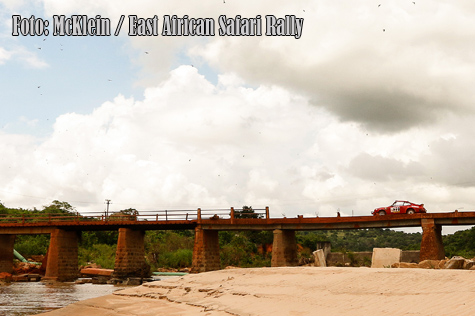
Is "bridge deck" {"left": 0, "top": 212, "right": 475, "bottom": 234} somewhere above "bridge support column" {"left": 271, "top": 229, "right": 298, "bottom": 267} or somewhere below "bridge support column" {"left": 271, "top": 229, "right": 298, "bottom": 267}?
above

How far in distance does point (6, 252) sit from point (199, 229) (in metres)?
20.6

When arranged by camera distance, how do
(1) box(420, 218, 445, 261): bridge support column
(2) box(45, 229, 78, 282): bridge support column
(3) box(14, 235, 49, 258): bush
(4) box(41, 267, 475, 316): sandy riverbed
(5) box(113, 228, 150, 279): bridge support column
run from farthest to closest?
(3) box(14, 235, 49, 258): bush
(2) box(45, 229, 78, 282): bridge support column
(5) box(113, 228, 150, 279): bridge support column
(1) box(420, 218, 445, 261): bridge support column
(4) box(41, 267, 475, 316): sandy riverbed

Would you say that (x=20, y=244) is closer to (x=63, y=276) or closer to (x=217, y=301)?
(x=63, y=276)

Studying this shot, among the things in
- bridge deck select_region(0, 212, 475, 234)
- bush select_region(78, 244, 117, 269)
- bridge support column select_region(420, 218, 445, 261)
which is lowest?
bush select_region(78, 244, 117, 269)

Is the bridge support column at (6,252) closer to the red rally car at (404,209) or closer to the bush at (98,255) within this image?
the bush at (98,255)

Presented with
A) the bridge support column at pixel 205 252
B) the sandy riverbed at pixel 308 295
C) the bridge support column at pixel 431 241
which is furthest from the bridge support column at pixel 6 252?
the bridge support column at pixel 431 241

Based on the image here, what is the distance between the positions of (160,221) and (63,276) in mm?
10858

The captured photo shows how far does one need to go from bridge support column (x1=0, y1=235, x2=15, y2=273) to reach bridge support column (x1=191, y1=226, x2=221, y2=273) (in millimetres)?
19462

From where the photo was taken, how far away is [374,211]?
38.8 metres

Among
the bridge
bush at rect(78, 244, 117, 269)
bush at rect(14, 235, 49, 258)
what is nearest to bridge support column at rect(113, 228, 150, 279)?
the bridge

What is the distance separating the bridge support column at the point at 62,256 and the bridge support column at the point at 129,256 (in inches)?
193

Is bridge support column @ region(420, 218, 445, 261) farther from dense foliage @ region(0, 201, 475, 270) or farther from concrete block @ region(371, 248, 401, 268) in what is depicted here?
dense foliage @ region(0, 201, 475, 270)

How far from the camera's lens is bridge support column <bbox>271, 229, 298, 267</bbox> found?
39188mm

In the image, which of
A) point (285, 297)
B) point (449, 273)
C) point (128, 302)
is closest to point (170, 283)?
point (128, 302)
